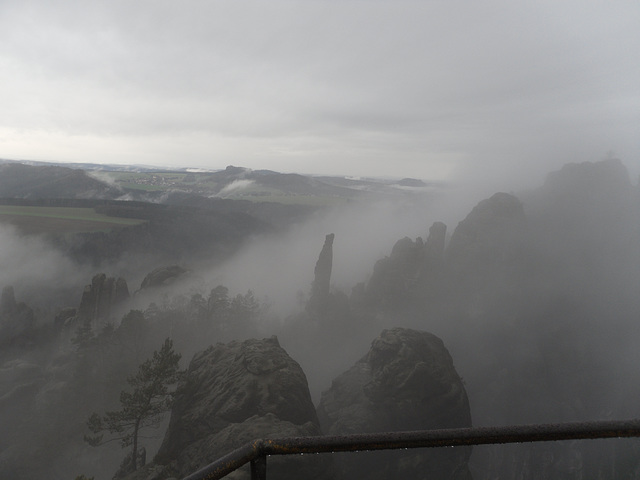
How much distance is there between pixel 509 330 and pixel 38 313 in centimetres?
13751

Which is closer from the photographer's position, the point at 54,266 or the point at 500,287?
the point at 500,287

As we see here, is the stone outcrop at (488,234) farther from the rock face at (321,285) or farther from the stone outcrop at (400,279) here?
the rock face at (321,285)

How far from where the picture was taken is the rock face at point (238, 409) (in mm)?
24547

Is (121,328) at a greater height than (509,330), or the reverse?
(121,328)

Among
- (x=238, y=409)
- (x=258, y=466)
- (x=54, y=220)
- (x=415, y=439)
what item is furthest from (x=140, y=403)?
(x=54, y=220)

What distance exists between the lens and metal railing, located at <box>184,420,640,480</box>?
10.7 ft

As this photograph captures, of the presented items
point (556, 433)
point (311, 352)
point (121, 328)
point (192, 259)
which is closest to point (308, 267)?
point (192, 259)

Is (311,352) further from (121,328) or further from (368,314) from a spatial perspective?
(121,328)

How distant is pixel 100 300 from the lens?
256ft

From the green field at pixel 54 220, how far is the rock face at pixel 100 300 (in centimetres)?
9963

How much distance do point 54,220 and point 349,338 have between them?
162735 millimetres

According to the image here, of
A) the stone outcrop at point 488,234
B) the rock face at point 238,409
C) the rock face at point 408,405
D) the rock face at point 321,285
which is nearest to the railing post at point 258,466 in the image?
the rock face at point 238,409

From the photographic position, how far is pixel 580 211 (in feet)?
569

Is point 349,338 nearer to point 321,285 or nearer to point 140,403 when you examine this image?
point 321,285
